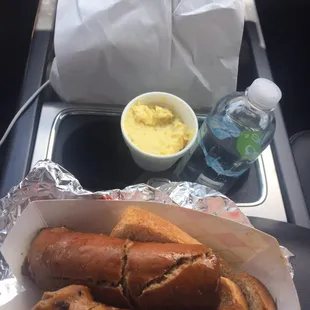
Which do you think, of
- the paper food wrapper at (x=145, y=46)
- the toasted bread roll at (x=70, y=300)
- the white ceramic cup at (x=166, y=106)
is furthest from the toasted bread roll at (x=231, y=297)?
the paper food wrapper at (x=145, y=46)

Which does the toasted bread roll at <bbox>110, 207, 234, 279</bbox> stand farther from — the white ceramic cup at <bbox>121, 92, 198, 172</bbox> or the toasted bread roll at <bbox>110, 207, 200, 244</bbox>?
the white ceramic cup at <bbox>121, 92, 198, 172</bbox>

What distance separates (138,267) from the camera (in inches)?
19.7

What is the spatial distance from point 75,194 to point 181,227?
0.52ft

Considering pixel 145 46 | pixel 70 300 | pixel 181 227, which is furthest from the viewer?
pixel 145 46

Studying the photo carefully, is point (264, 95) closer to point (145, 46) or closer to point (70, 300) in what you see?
point (145, 46)

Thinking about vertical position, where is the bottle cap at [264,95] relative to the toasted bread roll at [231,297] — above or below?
above

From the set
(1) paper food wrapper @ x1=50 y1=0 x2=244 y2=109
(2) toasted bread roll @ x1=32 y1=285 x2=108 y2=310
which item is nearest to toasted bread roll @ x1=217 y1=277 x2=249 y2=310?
(2) toasted bread roll @ x1=32 y1=285 x2=108 y2=310

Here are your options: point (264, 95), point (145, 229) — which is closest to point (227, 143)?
point (264, 95)

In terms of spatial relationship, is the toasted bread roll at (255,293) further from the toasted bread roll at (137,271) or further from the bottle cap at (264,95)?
the bottle cap at (264,95)

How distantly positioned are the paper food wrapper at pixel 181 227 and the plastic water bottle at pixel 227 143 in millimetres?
205

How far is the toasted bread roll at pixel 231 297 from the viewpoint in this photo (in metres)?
0.53

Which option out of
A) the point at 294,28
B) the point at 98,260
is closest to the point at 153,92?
the point at 98,260

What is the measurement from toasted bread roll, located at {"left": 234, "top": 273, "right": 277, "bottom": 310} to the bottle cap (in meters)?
0.24

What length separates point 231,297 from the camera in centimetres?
54
